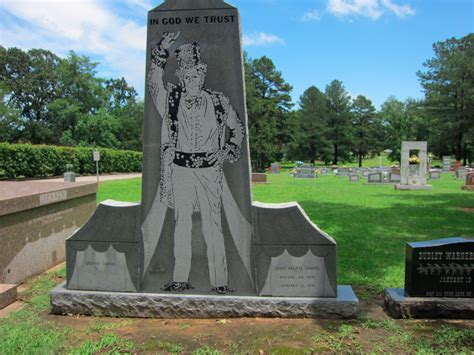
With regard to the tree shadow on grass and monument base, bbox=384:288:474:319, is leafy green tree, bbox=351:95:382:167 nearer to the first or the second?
the tree shadow on grass

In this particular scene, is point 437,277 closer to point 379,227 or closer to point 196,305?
point 196,305

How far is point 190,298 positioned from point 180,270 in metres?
0.32

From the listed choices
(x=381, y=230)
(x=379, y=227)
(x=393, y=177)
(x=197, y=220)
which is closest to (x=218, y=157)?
(x=197, y=220)

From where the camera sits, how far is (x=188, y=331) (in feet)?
12.1

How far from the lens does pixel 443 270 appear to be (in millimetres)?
3953

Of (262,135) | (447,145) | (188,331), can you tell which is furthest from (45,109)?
(188,331)

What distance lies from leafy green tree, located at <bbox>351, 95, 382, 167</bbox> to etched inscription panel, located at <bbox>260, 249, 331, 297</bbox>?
72.3 m

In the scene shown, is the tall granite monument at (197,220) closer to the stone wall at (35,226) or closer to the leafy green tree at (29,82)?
the stone wall at (35,226)

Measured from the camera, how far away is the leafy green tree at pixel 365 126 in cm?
7294

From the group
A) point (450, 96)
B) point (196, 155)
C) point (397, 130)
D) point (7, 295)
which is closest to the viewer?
point (196, 155)

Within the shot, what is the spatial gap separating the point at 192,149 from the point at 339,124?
237 ft

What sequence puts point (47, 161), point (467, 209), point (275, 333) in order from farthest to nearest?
point (47, 161) < point (467, 209) < point (275, 333)

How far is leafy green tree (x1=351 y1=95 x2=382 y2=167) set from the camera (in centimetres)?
7294

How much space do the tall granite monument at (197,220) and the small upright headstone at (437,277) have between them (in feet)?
1.96
